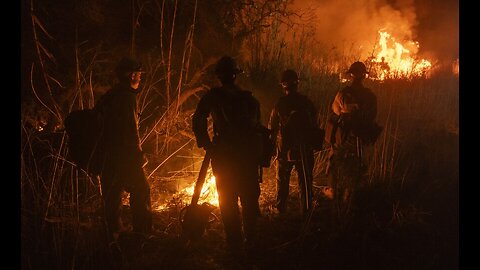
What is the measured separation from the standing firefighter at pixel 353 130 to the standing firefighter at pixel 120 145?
2812 mm

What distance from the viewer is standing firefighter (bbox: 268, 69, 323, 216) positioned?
5.28 metres

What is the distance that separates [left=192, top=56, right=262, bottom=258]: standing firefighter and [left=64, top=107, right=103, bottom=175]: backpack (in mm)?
1067

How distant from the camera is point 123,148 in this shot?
436cm

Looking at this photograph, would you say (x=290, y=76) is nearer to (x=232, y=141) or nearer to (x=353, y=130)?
(x=353, y=130)

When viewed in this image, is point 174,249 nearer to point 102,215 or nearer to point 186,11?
point 102,215

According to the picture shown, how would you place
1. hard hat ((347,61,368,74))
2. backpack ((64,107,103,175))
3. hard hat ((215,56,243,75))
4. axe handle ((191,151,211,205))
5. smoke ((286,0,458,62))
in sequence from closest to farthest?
1. backpack ((64,107,103,175))
2. hard hat ((215,56,243,75))
3. axe handle ((191,151,211,205))
4. hard hat ((347,61,368,74))
5. smoke ((286,0,458,62))

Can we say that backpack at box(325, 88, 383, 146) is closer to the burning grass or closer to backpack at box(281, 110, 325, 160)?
backpack at box(281, 110, 325, 160)

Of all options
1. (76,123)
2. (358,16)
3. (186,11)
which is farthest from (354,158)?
(358,16)

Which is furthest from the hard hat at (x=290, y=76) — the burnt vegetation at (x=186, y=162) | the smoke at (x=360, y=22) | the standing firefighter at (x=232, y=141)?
the smoke at (x=360, y=22)

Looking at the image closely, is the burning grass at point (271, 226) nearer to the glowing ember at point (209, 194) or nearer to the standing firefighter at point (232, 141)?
the glowing ember at point (209, 194)

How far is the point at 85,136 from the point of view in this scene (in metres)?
4.23

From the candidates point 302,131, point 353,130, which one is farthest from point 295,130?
point 353,130

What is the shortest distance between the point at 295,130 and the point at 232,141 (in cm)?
135

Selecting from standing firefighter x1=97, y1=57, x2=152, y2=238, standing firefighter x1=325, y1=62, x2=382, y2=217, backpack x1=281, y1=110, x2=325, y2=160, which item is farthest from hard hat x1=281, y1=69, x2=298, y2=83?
standing firefighter x1=97, y1=57, x2=152, y2=238
